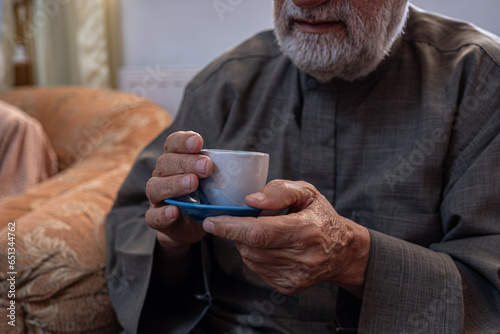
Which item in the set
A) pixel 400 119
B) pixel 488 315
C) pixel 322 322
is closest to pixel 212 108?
pixel 400 119

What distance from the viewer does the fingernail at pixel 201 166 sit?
23.9 inches

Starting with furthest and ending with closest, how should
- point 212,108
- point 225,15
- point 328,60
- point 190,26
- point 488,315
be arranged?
point 190,26, point 225,15, point 212,108, point 328,60, point 488,315

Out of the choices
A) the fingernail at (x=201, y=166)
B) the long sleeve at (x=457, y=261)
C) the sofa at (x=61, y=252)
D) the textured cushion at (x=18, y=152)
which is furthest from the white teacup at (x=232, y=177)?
the textured cushion at (x=18, y=152)

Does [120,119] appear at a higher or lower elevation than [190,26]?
lower

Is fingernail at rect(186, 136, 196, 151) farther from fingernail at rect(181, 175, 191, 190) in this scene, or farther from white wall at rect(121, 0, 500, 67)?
white wall at rect(121, 0, 500, 67)

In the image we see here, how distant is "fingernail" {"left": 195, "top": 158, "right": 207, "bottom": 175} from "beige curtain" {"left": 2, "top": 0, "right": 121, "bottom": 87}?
2200 mm

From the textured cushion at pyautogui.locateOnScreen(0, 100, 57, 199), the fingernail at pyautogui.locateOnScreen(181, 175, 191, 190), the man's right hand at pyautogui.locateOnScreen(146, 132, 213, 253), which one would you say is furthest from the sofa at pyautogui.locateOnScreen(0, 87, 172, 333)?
the fingernail at pyautogui.locateOnScreen(181, 175, 191, 190)

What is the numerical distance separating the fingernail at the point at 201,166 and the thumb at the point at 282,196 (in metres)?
0.07

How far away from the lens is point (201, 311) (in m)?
0.95

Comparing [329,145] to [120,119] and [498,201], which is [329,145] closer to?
[498,201]

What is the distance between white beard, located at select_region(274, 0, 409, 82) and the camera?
84 centimetres

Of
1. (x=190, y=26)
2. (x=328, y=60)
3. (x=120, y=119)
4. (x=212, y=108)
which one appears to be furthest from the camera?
(x=190, y=26)

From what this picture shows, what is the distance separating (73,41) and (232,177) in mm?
2454

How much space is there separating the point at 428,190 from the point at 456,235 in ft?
0.32
